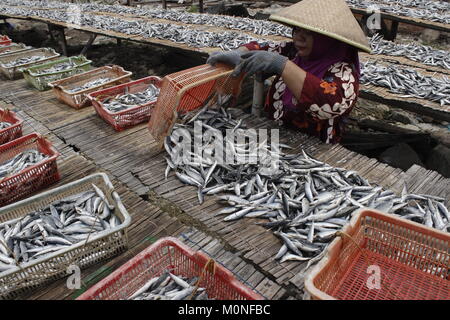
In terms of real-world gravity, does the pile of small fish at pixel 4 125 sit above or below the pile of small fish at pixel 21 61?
below

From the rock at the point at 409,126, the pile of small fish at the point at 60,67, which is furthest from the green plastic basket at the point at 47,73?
the rock at the point at 409,126

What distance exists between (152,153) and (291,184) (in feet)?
6.66

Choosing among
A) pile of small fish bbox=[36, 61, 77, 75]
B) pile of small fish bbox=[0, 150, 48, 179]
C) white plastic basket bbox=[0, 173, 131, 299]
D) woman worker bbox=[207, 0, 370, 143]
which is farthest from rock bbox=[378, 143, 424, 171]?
Result: pile of small fish bbox=[36, 61, 77, 75]

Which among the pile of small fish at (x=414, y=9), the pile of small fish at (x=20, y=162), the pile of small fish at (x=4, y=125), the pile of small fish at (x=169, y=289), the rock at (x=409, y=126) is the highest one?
the pile of small fish at (x=414, y=9)

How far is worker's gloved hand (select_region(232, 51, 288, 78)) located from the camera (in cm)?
407

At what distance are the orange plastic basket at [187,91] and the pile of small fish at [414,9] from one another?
31.6ft

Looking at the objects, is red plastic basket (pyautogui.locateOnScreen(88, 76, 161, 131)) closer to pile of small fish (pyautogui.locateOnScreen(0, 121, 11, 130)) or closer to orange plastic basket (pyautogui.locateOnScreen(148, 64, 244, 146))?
orange plastic basket (pyautogui.locateOnScreen(148, 64, 244, 146))

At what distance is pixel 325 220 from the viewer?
323cm

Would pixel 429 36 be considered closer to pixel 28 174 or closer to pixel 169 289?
pixel 28 174

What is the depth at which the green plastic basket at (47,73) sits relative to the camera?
7352 millimetres

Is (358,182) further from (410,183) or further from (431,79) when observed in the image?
(431,79)

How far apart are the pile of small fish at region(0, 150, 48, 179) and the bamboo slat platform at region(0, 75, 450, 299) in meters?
0.35

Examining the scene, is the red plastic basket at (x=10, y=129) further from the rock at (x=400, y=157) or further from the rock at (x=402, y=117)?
the rock at (x=402, y=117)
